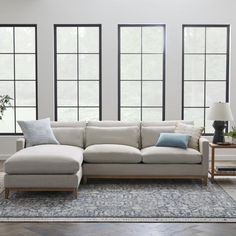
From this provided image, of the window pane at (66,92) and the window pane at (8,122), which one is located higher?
the window pane at (66,92)

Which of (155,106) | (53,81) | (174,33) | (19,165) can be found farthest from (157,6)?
(19,165)

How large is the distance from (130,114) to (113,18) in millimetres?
1754

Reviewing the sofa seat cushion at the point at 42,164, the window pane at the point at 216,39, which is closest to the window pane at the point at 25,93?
the sofa seat cushion at the point at 42,164

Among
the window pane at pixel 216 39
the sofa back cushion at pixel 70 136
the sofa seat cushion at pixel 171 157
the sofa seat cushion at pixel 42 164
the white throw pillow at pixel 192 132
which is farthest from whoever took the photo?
the window pane at pixel 216 39

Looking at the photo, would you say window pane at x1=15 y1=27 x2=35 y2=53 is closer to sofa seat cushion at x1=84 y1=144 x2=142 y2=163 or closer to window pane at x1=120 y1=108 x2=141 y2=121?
window pane at x1=120 y1=108 x2=141 y2=121

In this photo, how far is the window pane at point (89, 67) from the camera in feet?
25.4

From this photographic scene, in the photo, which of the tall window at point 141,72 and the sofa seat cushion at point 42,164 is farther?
the tall window at point 141,72

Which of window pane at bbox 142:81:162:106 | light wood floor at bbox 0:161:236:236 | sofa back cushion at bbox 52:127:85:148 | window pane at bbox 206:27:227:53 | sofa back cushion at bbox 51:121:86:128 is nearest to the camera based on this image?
light wood floor at bbox 0:161:236:236

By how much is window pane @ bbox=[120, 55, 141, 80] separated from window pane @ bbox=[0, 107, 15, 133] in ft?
7.15

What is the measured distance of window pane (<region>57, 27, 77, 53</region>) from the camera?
7699 millimetres

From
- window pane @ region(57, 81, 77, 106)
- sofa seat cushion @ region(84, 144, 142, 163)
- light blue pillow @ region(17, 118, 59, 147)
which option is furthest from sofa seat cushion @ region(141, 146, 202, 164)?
window pane @ region(57, 81, 77, 106)

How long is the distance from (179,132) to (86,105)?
2188mm

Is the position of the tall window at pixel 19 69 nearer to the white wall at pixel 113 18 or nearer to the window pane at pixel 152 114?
the white wall at pixel 113 18

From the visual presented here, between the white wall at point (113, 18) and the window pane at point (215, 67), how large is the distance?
179 millimetres
